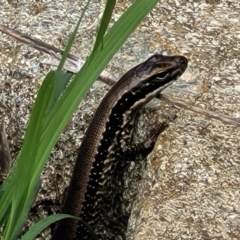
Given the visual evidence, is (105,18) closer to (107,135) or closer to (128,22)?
(128,22)

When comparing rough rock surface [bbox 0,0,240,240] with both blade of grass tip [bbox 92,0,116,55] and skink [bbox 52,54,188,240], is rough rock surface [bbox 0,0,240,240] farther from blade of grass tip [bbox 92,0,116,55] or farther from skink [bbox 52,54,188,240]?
blade of grass tip [bbox 92,0,116,55]

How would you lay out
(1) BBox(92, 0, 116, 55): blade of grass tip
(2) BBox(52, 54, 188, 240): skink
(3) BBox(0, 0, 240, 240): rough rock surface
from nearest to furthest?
(1) BBox(92, 0, 116, 55): blade of grass tip, (3) BBox(0, 0, 240, 240): rough rock surface, (2) BBox(52, 54, 188, 240): skink

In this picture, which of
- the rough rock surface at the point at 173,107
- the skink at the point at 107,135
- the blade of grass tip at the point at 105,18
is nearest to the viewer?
the blade of grass tip at the point at 105,18

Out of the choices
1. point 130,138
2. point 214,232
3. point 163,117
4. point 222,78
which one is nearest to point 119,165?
point 130,138

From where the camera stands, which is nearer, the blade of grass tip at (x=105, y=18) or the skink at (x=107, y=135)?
the blade of grass tip at (x=105, y=18)

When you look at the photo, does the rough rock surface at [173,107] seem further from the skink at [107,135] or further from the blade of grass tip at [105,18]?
the blade of grass tip at [105,18]

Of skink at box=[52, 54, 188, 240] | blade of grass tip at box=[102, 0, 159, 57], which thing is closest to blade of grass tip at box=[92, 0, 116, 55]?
blade of grass tip at box=[102, 0, 159, 57]

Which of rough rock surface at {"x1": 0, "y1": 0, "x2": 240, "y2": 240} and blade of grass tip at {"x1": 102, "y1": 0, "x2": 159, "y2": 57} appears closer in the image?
blade of grass tip at {"x1": 102, "y1": 0, "x2": 159, "y2": 57}

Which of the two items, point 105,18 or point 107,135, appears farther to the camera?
point 107,135

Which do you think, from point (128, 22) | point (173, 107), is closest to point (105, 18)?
point (128, 22)

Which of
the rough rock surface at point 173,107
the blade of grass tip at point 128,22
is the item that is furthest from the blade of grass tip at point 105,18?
the rough rock surface at point 173,107

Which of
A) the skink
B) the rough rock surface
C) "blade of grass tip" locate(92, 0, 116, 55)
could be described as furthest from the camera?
the skink
